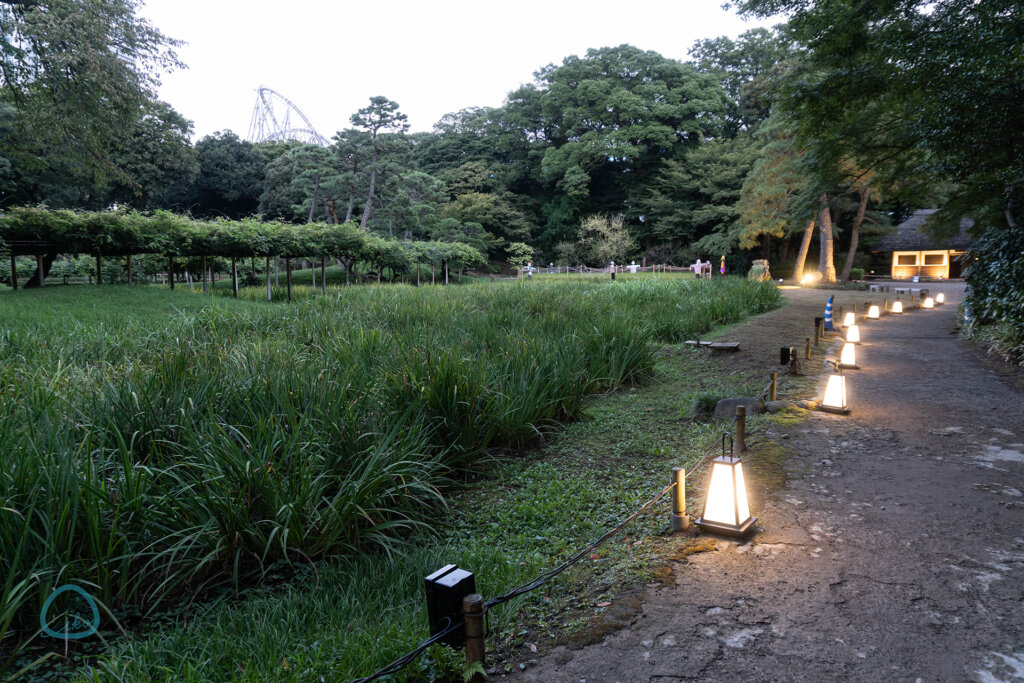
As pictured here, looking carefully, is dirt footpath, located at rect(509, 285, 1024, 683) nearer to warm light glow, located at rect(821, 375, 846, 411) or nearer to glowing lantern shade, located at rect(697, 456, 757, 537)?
glowing lantern shade, located at rect(697, 456, 757, 537)

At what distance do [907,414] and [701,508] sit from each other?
11.2ft

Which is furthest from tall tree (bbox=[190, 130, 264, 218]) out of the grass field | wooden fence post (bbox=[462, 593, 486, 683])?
wooden fence post (bbox=[462, 593, 486, 683])

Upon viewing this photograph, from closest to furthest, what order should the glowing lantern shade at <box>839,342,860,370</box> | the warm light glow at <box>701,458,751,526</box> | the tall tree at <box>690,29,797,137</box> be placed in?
the warm light glow at <box>701,458,751,526</box> → the glowing lantern shade at <box>839,342,860,370</box> → the tall tree at <box>690,29,797,137</box>

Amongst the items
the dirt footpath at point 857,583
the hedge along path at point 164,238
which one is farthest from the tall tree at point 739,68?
the dirt footpath at point 857,583

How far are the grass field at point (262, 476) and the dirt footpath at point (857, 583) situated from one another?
0.82 metres

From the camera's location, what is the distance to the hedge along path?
14.9 metres

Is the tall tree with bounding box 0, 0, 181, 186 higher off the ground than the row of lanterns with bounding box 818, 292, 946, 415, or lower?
higher

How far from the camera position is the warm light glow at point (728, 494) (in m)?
3.17

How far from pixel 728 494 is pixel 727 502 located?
0.15 ft

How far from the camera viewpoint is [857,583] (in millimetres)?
2727

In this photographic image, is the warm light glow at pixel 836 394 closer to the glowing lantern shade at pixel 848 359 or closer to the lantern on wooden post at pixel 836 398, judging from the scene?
the lantern on wooden post at pixel 836 398

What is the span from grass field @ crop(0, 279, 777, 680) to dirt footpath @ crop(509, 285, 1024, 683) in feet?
2.69

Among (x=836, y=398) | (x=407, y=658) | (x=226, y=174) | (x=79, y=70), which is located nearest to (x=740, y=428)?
(x=836, y=398)

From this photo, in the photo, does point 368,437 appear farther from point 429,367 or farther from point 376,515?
point 429,367
